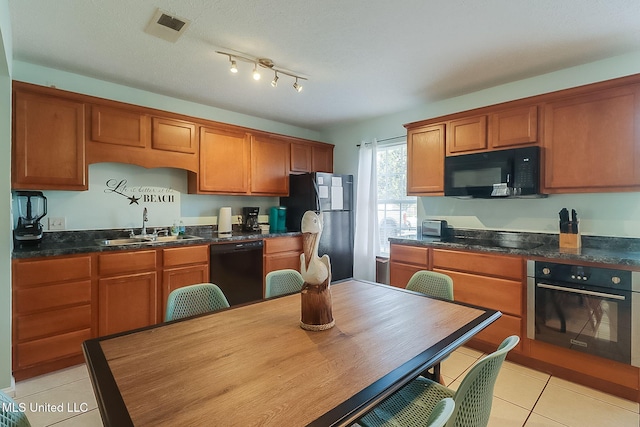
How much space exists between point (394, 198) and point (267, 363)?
331 centimetres

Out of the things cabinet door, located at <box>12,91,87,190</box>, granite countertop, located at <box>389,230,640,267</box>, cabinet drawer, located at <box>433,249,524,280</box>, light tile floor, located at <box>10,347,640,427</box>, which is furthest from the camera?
cabinet drawer, located at <box>433,249,524,280</box>

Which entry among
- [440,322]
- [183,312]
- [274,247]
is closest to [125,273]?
[183,312]

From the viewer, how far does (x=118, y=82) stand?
9.89 ft

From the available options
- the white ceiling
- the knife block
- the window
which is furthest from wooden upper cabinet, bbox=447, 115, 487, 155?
the knife block

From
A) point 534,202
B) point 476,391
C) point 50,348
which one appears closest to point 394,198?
point 534,202

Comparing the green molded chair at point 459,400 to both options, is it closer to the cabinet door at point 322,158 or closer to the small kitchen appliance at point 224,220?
the small kitchen appliance at point 224,220

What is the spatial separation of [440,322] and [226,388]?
0.98 m

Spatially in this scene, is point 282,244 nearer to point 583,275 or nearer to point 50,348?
point 50,348

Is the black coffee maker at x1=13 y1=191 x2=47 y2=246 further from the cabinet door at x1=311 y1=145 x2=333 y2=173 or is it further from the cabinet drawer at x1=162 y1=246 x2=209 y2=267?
the cabinet door at x1=311 y1=145 x2=333 y2=173

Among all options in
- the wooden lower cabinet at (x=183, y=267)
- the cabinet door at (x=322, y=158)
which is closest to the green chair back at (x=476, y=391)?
the wooden lower cabinet at (x=183, y=267)

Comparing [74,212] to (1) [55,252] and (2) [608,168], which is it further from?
(2) [608,168]

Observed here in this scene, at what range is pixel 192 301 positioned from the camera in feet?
5.74

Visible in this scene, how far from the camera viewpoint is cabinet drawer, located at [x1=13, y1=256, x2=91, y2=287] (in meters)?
2.18

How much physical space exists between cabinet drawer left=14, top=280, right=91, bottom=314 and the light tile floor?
0.54 metres
